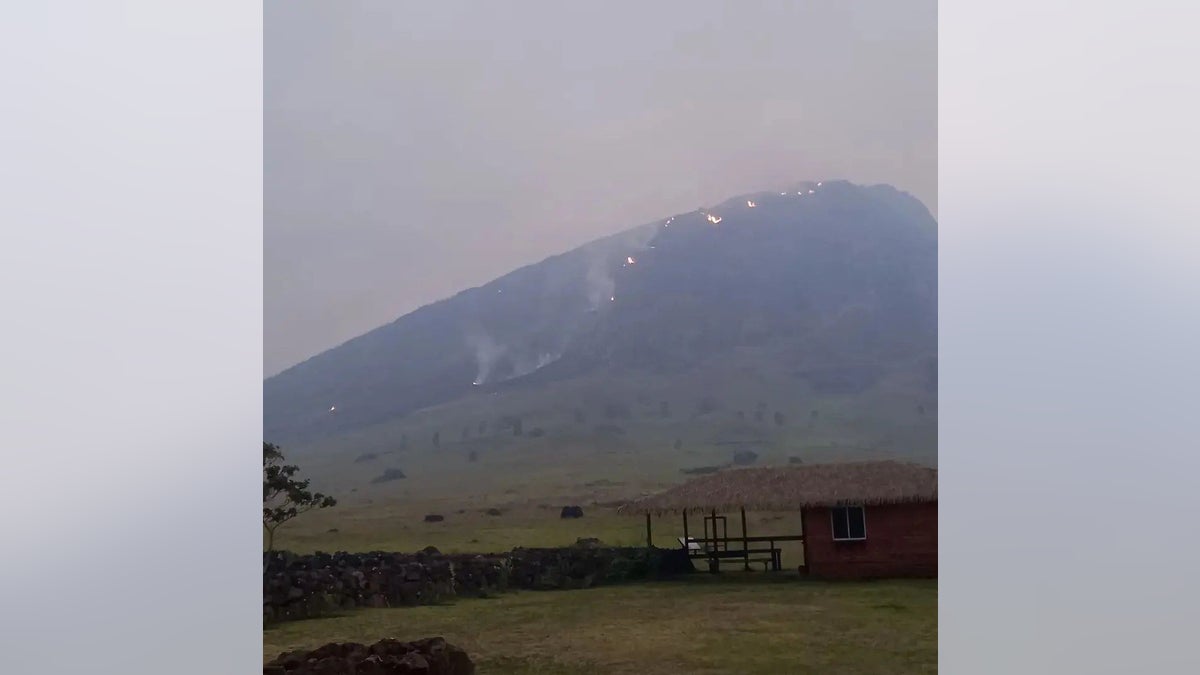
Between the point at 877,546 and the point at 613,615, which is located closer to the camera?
the point at 613,615

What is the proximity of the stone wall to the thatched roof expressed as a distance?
0.68 ft

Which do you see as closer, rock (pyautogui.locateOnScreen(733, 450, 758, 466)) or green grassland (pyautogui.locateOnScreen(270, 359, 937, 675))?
green grassland (pyautogui.locateOnScreen(270, 359, 937, 675))

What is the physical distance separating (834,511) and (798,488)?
0.15 metres

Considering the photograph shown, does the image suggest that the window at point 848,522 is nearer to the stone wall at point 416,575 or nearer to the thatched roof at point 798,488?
the thatched roof at point 798,488

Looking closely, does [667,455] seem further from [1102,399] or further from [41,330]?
[41,330]

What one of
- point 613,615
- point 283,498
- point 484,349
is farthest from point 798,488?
point 283,498

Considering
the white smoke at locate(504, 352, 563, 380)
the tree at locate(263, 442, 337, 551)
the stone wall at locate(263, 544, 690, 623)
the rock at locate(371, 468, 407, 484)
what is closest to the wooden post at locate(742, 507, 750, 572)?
the stone wall at locate(263, 544, 690, 623)

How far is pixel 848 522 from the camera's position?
3.59m

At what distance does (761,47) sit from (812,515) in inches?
66.1

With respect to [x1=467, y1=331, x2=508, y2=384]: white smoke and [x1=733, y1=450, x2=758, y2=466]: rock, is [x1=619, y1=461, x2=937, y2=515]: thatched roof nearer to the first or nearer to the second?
[x1=733, y1=450, x2=758, y2=466]: rock

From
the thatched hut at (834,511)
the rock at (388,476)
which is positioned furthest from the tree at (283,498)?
the thatched hut at (834,511)

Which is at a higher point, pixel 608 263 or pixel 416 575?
pixel 608 263

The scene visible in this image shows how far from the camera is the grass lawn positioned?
135 inches

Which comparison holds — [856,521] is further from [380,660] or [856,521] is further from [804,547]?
[380,660]
